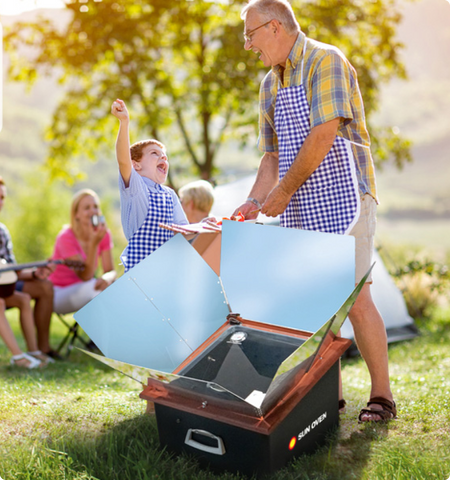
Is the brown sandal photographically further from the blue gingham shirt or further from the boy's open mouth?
the boy's open mouth

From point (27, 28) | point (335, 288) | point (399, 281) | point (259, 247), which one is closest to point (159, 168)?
point (259, 247)

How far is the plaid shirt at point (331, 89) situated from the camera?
7.16 ft

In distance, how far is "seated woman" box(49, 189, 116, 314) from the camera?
172 inches

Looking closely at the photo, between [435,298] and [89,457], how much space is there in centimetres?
450

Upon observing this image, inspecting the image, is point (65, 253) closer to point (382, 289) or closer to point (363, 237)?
point (382, 289)

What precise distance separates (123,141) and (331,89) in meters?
0.84

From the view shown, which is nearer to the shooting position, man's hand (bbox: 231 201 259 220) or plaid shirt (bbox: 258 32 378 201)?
plaid shirt (bbox: 258 32 378 201)

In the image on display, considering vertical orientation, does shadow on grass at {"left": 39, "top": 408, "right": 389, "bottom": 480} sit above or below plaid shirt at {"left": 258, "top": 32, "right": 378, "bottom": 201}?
below

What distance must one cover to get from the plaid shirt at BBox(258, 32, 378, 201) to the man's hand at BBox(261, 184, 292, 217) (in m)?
0.29

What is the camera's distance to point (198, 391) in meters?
1.85

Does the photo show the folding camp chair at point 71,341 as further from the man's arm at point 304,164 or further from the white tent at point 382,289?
the man's arm at point 304,164

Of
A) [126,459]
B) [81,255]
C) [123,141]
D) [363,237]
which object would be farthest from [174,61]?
[126,459]

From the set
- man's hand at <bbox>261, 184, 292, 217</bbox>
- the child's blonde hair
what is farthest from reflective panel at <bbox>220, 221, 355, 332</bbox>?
the child's blonde hair

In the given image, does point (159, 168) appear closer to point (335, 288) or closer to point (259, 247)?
point (259, 247)
